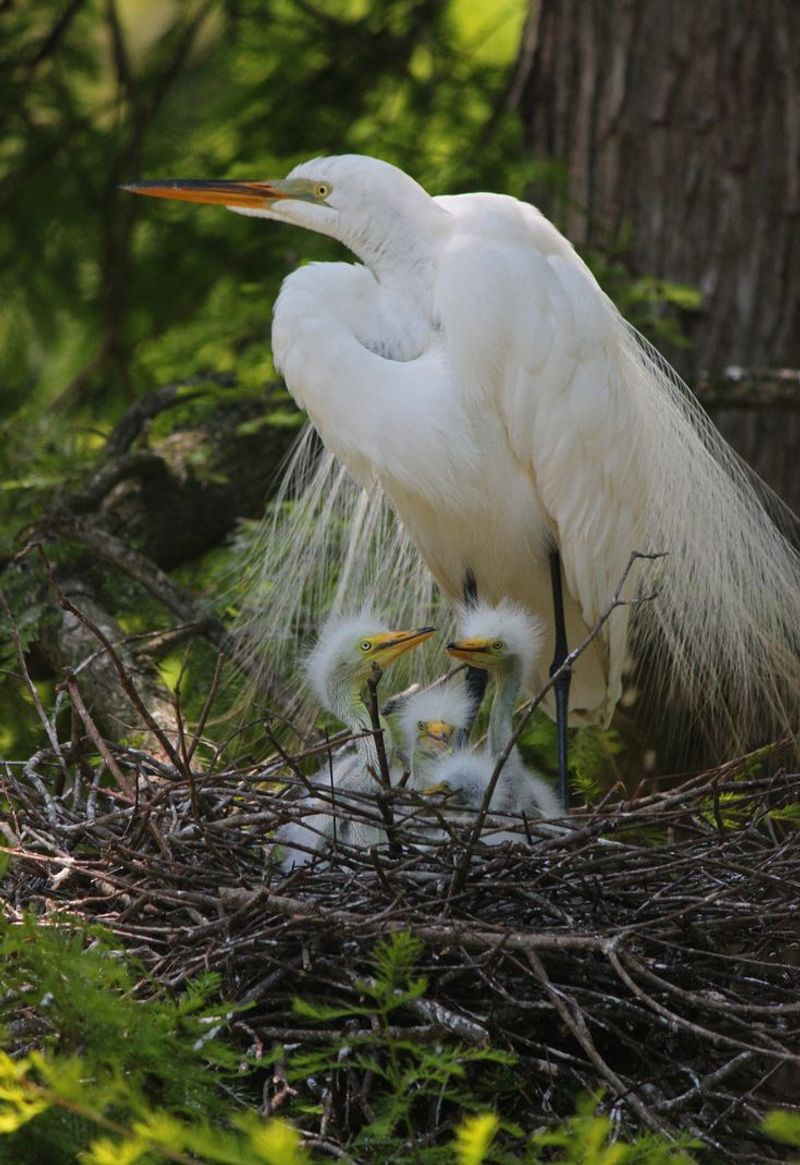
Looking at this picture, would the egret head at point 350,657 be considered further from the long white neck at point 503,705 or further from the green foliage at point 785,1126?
the green foliage at point 785,1126

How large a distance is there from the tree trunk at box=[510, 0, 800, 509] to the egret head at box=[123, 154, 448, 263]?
148 centimetres

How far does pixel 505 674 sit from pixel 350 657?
27 centimetres

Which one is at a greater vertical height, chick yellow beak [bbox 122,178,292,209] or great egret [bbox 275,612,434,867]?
chick yellow beak [bbox 122,178,292,209]

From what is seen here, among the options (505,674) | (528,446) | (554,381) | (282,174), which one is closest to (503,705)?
(505,674)

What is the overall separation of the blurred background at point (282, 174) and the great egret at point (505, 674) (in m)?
0.85

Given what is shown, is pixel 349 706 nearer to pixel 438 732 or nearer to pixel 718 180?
pixel 438 732

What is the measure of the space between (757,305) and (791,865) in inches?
94.6

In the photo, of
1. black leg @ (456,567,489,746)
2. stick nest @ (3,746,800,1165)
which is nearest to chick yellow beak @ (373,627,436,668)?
black leg @ (456,567,489,746)

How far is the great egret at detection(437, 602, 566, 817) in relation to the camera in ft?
7.70

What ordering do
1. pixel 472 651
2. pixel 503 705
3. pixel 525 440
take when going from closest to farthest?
pixel 472 651 < pixel 503 705 < pixel 525 440

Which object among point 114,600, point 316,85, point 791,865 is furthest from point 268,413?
point 791,865

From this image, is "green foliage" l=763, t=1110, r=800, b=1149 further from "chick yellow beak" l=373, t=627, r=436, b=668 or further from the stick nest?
"chick yellow beak" l=373, t=627, r=436, b=668

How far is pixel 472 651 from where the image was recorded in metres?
2.36

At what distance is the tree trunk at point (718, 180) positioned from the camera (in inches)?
155
